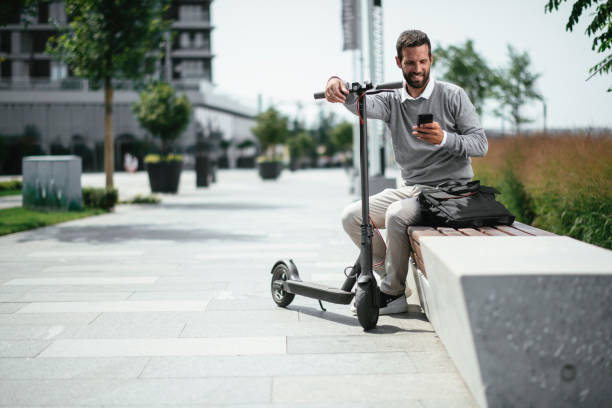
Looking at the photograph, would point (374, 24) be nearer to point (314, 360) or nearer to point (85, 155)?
point (314, 360)

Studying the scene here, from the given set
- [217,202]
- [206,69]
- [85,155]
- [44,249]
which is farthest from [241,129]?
[44,249]

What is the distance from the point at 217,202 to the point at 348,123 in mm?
51043

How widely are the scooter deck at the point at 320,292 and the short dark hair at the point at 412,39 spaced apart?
63.1 inches

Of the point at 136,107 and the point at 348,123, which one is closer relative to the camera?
the point at 136,107

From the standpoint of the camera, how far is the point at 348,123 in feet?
218

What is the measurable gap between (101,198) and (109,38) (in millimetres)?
3594

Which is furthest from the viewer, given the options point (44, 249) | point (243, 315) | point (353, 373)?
point (44, 249)

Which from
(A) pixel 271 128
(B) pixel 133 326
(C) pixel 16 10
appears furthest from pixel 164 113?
(B) pixel 133 326

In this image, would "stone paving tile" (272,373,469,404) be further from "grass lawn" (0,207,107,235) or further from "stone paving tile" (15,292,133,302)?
"grass lawn" (0,207,107,235)

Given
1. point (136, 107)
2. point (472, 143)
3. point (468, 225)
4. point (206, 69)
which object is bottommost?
point (468, 225)

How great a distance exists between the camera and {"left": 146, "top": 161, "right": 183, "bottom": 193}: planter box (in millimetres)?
19922

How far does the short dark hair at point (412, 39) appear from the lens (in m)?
3.79

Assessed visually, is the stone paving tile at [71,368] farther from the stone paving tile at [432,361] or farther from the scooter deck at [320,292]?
the stone paving tile at [432,361]

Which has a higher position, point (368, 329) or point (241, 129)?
point (241, 129)
